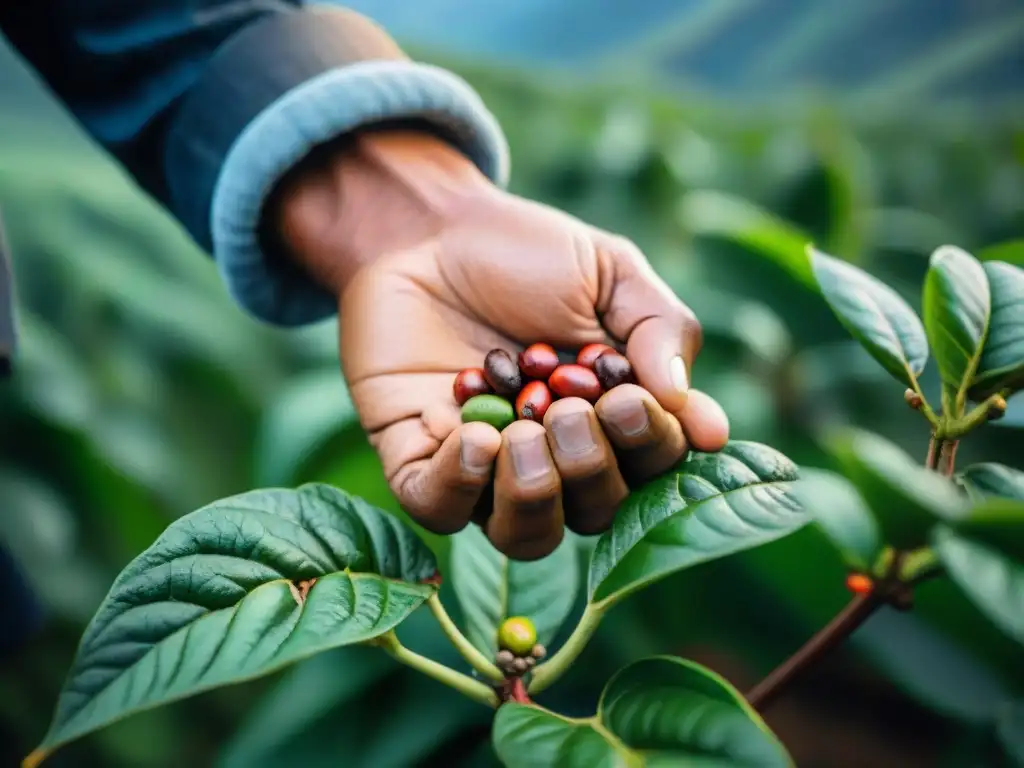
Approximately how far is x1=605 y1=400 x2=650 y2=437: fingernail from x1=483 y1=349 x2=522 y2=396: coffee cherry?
0.11 meters

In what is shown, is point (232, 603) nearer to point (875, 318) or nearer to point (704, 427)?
point (704, 427)

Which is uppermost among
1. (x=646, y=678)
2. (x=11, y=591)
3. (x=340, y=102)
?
(x=340, y=102)

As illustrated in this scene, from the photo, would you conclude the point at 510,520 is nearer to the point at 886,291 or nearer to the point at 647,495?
the point at 647,495

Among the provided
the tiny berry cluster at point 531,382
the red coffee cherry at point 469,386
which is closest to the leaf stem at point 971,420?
the tiny berry cluster at point 531,382

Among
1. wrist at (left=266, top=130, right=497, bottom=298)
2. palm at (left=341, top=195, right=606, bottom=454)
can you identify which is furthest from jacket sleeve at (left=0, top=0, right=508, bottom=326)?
palm at (left=341, top=195, right=606, bottom=454)

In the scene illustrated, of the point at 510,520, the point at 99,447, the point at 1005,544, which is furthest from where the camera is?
the point at 99,447

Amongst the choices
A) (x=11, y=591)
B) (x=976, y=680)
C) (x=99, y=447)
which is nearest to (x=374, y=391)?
(x=11, y=591)

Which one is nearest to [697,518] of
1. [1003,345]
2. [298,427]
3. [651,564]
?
[651,564]

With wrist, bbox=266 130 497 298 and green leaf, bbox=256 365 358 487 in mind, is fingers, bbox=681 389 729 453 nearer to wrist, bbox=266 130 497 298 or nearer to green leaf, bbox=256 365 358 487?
wrist, bbox=266 130 497 298

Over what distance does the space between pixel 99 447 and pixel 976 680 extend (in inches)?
47.8

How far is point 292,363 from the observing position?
1589mm

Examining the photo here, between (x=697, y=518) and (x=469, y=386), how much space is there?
0.23 metres

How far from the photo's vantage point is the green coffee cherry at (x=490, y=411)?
0.59 meters

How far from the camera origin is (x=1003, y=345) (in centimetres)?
53
